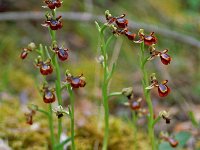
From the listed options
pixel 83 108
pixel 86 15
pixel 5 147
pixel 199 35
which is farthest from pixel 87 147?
pixel 199 35

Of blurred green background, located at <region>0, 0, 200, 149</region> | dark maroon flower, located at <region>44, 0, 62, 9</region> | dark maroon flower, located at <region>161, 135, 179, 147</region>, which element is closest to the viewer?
dark maroon flower, located at <region>44, 0, 62, 9</region>

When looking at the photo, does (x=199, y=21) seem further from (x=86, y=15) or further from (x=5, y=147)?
(x=5, y=147)

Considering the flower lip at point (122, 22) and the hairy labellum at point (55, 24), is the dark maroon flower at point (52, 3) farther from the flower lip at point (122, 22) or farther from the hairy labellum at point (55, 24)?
the flower lip at point (122, 22)

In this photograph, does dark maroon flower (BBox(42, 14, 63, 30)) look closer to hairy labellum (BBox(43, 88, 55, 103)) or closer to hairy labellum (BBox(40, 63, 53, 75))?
hairy labellum (BBox(40, 63, 53, 75))

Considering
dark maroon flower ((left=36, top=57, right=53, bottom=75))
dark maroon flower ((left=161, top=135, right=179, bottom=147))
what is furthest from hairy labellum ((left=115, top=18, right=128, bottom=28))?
dark maroon flower ((left=161, top=135, right=179, bottom=147))

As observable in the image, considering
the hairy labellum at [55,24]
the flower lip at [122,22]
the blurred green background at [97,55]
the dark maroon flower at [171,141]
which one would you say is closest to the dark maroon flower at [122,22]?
the flower lip at [122,22]

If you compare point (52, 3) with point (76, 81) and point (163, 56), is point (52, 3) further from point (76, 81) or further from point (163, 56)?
point (163, 56)

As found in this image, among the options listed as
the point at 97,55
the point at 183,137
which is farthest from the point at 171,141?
the point at 97,55

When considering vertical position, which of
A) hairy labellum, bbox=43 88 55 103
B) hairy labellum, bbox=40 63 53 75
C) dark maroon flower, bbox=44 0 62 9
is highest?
dark maroon flower, bbox=44 0 62 9
